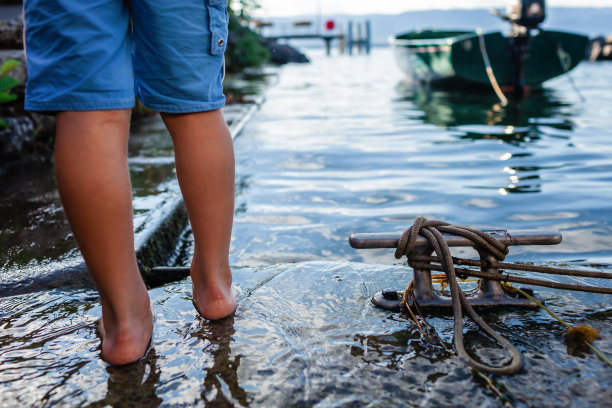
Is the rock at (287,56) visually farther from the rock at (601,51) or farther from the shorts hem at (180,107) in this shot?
the shorts hem at (180,107)

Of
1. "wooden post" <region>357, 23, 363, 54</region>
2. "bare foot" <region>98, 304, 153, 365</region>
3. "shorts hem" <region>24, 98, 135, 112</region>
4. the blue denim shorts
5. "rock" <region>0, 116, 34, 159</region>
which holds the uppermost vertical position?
the blue denim shorts

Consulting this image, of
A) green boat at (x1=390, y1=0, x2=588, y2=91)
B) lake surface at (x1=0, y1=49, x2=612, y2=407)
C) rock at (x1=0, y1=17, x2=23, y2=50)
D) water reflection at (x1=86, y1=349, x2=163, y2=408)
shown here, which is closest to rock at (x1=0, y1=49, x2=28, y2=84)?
rock at (x1=0, y1=17, x2=23, y2=50)

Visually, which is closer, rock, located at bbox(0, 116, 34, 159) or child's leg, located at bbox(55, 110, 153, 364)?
child's leg, located at bbox(55, 110, 153, 364)

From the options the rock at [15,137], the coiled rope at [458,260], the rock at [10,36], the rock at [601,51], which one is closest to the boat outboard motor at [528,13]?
the rock at [10,36]

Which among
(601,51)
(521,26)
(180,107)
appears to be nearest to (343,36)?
(601,51)

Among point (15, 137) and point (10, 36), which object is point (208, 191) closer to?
point (15, 137)

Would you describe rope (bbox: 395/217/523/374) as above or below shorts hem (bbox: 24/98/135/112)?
below

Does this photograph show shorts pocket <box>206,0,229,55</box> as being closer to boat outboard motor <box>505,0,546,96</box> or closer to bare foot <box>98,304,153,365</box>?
bare foot <box>98,304,153,365</box>

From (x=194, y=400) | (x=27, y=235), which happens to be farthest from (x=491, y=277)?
(x=27, y=235)

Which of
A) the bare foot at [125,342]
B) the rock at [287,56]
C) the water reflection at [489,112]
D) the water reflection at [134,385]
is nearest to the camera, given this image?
the water reflection at [134,385]

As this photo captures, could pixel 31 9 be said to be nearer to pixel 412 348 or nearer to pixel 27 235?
pixel 412 348

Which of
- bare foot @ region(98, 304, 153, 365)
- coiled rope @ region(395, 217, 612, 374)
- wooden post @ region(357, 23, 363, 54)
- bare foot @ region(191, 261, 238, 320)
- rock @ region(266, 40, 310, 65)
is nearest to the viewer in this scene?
bare foot @ region(98, 304, 153, 365)

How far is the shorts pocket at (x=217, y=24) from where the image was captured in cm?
132

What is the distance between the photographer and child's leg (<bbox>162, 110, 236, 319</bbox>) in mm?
1382
